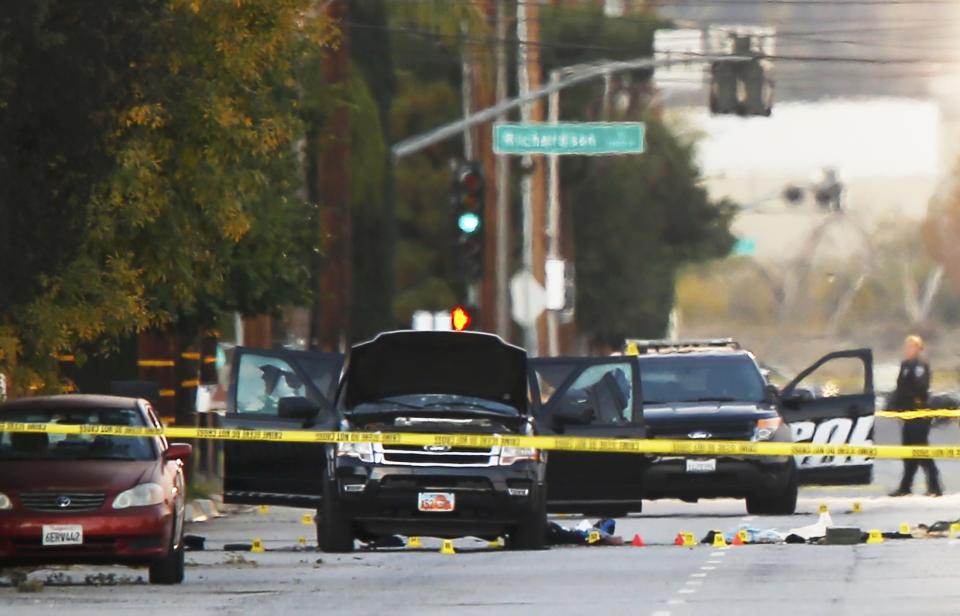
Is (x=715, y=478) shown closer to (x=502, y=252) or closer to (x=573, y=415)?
(x=573, y=415)

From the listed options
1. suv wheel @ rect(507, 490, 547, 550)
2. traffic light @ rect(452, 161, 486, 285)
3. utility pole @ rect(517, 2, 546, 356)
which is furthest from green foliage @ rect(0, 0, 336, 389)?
utility pole @ rect(517, 2, 546, 356)

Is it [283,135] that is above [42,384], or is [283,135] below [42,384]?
above

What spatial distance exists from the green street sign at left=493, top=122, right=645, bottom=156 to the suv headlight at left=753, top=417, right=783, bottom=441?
12.0 m

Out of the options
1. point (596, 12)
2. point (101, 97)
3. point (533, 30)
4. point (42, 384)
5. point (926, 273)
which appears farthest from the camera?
point (926, 273)

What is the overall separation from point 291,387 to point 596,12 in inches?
2067

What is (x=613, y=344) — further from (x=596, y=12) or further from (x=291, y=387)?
(x=291, y=387)

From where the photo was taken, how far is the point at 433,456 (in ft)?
73.3

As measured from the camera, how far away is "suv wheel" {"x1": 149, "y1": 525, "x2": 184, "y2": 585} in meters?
20.4

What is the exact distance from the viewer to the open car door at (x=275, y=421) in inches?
930

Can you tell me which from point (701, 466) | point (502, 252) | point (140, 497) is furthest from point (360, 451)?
point (502, 252)

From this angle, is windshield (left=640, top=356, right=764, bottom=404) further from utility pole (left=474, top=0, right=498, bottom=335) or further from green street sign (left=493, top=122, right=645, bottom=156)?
utility pole (left=474, top=0, right=498, bottom=335)

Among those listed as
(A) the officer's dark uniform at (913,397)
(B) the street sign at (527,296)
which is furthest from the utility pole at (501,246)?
(A) the officer's dark uniform at (913,397)

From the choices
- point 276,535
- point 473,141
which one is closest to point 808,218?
point 473,141

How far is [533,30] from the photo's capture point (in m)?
62.8
